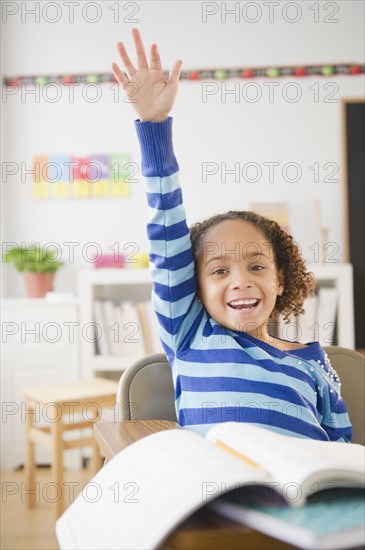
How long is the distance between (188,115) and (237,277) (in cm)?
243

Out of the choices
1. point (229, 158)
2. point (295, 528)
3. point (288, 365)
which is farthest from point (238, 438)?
point (229, 158)

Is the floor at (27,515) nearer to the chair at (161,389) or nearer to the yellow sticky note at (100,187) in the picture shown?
the chair at (161,389)

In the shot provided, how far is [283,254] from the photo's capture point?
1432 millimetres

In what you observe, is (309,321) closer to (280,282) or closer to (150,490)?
(280,282)

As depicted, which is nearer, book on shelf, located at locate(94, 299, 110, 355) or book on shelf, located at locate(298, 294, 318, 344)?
book on shelf, located at locate(298, 294, 318, 344)

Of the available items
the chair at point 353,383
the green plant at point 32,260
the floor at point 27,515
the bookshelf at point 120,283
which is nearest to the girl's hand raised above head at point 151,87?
the chair at point 353,383

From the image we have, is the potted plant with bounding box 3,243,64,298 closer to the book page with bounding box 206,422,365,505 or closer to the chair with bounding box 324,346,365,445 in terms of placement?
the chair with bounding box 324,346,365,445

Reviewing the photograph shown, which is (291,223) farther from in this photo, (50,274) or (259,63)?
(50,274)

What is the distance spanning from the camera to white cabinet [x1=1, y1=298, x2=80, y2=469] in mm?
3238

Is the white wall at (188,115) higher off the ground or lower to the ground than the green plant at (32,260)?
higher

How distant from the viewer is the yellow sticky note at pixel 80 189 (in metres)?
3.55

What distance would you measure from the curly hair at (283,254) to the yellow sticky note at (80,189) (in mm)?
2177

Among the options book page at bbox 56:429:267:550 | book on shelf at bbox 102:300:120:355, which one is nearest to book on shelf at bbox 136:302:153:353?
book on shelf at bbox 102:300:120:355

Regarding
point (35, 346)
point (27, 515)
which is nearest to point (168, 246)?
point (27, 515)
